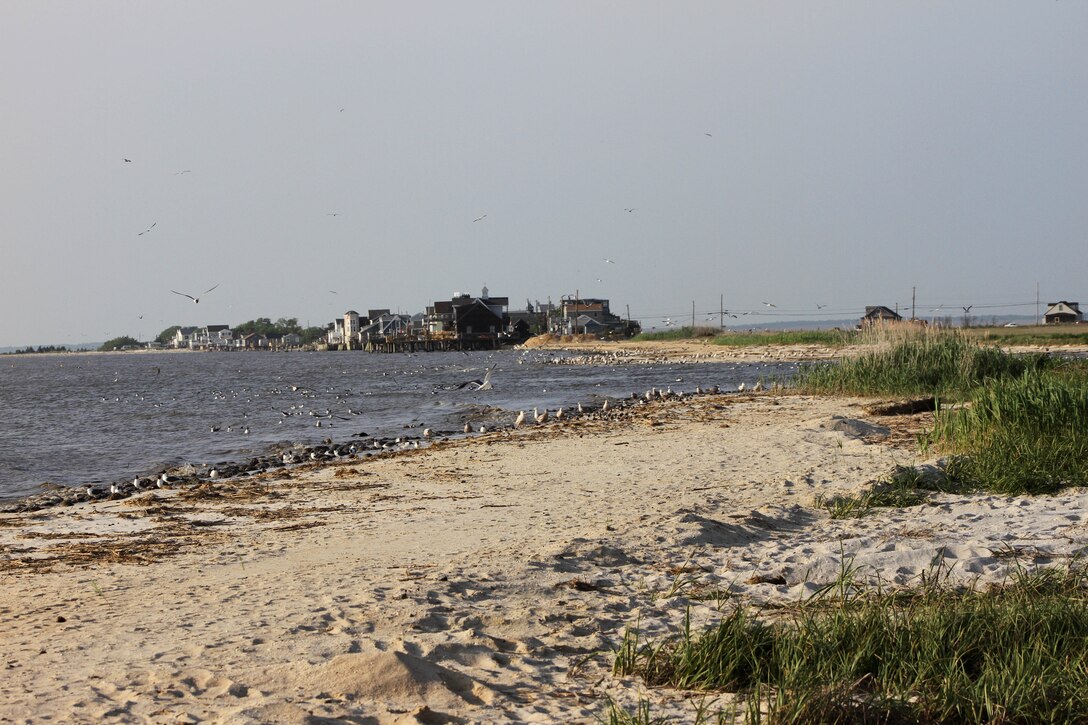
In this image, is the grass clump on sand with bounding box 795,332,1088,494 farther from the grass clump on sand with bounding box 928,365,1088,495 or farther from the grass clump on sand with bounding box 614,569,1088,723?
the grass clump on sand with bounding box 614,569,1088,723

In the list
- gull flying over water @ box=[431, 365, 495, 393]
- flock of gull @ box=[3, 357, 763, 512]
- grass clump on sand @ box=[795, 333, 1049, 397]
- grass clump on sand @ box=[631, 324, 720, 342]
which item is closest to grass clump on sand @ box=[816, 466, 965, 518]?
flock of gull @ box=[3, 357, 763, 512]

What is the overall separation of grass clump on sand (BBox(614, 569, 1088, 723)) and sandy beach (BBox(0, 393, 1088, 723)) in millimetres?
319

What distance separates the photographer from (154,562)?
805 cm

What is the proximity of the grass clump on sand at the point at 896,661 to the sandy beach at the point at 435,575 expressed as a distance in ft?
1.05

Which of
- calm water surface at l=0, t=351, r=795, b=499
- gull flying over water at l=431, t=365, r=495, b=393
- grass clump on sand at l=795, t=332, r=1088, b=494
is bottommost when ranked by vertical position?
calm water surface at l=0, t=351, r=795, b=499

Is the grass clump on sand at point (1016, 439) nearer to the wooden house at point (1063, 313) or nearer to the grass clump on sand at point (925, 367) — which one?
the grass clump on sand at point (925, 367)

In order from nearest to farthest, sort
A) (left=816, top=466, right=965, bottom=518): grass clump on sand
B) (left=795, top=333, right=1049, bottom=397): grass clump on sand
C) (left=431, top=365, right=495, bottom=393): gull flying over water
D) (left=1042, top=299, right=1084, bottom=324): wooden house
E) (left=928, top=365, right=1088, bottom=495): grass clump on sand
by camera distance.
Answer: (left=816, top=466, right=965, bottom=518): grass clump on sand, (left=928, top=365, right=1088, bottom=495): grass clump on sand, (left=795, top=333, right=1049, bottom=397): grass clump on sand, (left=431, top=365, right=495, bottom=393): gull flying over water, (left=1042, top=299, right=1084, bottom=324): wooden house

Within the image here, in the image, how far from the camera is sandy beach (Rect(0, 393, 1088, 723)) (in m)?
4.68

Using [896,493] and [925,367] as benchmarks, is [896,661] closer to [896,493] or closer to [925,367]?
[896,493]

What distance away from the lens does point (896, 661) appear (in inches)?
187

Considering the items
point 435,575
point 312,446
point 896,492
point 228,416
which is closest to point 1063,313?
point 228,416

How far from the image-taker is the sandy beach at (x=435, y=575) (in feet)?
15.4

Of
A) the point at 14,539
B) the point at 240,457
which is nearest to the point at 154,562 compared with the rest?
the point at 14,539

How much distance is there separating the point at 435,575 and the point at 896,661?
10.9ft
